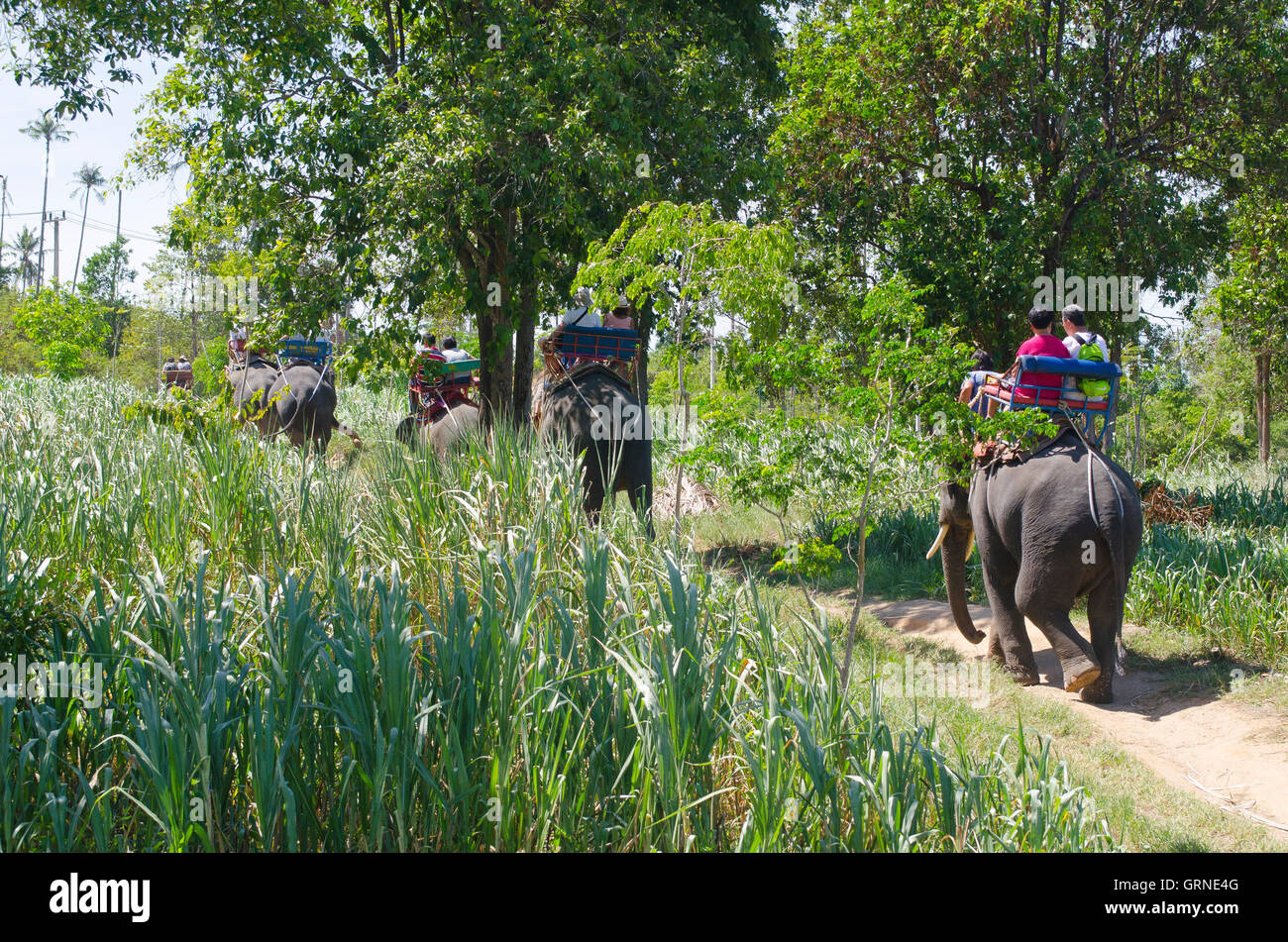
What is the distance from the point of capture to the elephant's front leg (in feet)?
21.0

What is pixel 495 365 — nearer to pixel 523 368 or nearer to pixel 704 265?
pixel 523 368

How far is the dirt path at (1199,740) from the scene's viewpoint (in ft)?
15.6

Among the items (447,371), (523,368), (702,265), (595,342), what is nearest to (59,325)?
(447,371)

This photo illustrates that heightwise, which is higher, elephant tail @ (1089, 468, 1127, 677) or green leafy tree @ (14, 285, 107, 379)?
green leafy tree @ (14, 285, 107, 379)

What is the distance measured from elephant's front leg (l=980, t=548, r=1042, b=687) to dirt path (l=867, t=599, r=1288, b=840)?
5.8 inches

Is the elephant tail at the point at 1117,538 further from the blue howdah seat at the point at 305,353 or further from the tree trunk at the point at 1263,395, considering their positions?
the tree trunk at the point at 1263,395

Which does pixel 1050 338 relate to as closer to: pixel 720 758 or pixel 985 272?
pixel 720 758

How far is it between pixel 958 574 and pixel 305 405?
7.37m

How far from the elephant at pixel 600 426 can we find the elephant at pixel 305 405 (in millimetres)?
4202

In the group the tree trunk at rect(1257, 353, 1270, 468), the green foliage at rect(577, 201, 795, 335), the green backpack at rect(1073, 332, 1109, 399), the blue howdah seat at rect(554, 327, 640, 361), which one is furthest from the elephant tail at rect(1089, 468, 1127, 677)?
the tree trunk at rect(1257, 353, 1270, 468)

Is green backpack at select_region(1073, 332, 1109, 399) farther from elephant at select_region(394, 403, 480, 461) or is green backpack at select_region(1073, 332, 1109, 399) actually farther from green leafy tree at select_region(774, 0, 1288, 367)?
elephant at select_region(394, 403, 480, 461)

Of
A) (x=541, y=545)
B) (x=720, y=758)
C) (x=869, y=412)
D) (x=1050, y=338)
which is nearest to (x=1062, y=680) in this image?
(x=1050, y=338)

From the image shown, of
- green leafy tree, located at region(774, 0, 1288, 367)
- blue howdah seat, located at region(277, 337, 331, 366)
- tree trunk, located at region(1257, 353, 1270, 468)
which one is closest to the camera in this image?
green leafy tree, located at region(774, 0, 1288, 367)

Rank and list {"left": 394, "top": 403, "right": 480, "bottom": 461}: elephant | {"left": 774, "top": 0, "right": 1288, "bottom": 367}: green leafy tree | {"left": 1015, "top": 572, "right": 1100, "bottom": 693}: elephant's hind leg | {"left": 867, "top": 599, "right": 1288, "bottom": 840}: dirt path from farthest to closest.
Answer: {"left": 774, "top": 0, "right": 1288, "bottom": 367}: green leafy tree, {"left": 394, "top": 403, "right": 480, "bottom": 461}: elephant, {"left": 1015, "top": 572, "right": 1100, "bottom": 693}: elephant's hind leg, {"left": 867, "top": 599, "right": 1288, "bottom": 840}: dirt path
